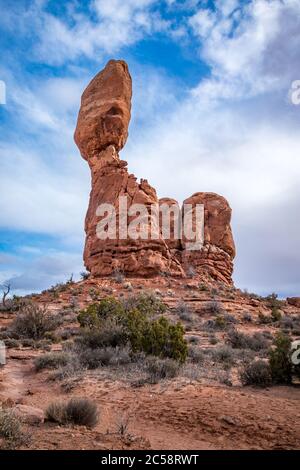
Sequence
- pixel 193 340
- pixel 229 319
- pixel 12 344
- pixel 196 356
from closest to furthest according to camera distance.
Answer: pixel 196 356 → pixel 12 344 → pixel 193 340 → pixel 229 319

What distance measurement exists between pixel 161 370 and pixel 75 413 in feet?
12.4

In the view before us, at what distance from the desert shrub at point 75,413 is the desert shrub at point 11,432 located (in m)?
0.98

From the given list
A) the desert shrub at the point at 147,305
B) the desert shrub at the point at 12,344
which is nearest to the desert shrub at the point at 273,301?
the desert shrub at the point at 147,305

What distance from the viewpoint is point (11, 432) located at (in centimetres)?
486

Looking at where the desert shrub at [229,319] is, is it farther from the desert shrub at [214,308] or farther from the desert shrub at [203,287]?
the desert shrub at [203,287]

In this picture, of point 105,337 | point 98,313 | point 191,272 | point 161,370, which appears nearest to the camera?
point 161,370

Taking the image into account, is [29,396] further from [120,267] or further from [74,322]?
[120,267]

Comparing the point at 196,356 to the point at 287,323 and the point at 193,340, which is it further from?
the point at 287,323

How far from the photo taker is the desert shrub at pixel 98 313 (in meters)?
15.9

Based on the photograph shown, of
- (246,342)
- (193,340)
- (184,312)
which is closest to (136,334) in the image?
(193,340)

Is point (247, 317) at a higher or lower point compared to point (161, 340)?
higher

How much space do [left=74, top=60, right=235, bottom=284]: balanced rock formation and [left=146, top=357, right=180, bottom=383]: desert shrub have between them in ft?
63.5

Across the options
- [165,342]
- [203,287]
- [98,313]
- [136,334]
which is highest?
[203,287]
